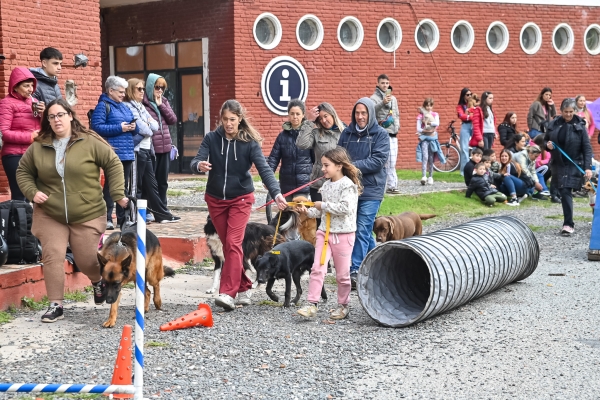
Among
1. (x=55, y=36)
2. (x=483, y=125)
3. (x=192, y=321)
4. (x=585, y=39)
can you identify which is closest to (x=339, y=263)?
(x=192, y=321)

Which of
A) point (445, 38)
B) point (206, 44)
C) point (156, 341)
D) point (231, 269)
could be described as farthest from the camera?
point (445, 38)

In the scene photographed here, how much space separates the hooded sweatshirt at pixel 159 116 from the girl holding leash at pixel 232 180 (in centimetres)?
396

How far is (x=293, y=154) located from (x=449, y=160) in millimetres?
13828

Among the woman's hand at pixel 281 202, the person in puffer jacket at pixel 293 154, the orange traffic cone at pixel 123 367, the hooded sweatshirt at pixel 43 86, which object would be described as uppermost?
the hooded sweatshirt at pixel 43 86

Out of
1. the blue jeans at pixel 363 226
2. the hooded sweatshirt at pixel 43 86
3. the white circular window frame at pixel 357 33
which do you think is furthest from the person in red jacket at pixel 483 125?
the hooded sweatshirt at pixel 43 86

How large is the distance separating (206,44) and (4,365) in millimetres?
15727

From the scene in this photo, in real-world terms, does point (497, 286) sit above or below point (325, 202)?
below

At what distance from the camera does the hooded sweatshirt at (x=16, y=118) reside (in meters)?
9.79

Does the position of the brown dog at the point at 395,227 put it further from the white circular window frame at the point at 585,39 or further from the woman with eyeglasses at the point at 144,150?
the white circular window frame at the point at 585,39

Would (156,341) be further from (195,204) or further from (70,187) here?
(195,204)

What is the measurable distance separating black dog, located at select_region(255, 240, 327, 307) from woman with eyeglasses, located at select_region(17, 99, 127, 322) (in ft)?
4.81

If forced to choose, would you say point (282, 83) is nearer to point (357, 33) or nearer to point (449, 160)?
point (357, 33)

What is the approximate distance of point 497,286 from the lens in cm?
962

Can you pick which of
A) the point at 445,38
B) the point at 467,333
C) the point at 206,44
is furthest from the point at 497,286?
the point at 445,38
